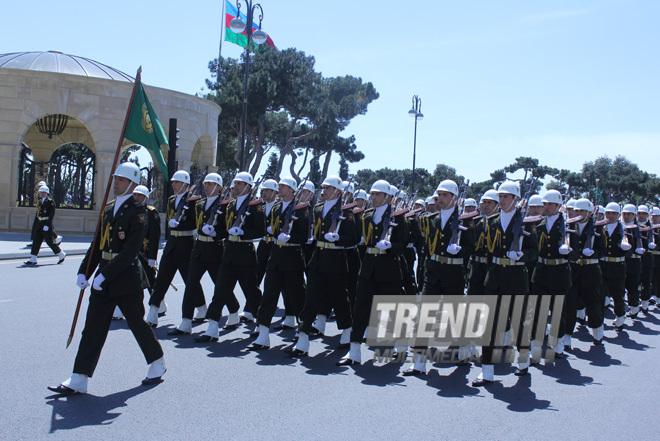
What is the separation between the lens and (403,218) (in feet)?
24.7

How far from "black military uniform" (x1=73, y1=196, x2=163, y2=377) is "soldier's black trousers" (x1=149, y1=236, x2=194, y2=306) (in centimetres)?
267

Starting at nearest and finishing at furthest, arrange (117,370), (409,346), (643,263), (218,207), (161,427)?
(161,427) < (117,370) < (409,346) < (218,207) < (643,263)

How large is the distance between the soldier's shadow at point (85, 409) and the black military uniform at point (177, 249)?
306 cm

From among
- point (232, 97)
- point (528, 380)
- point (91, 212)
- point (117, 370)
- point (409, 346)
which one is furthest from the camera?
point (232, 97)

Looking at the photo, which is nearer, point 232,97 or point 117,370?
point 117,370

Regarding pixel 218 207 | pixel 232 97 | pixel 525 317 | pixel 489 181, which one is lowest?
pixel 525 317

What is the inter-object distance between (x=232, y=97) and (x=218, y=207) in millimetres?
30441

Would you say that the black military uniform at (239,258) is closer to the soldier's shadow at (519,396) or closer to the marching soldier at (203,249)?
the marching soldier at (203,249)

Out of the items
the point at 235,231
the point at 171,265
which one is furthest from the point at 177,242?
the point at 235,231

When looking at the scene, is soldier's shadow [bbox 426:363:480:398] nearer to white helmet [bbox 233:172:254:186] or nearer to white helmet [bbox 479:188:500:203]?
white helmet [bbox 479:188:500:203]

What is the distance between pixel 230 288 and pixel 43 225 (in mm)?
8929

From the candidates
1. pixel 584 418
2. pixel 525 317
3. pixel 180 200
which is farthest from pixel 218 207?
pixel 584 418

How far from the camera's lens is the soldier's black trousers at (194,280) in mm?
8305

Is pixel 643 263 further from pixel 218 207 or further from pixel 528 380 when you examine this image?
pixel 218 207
